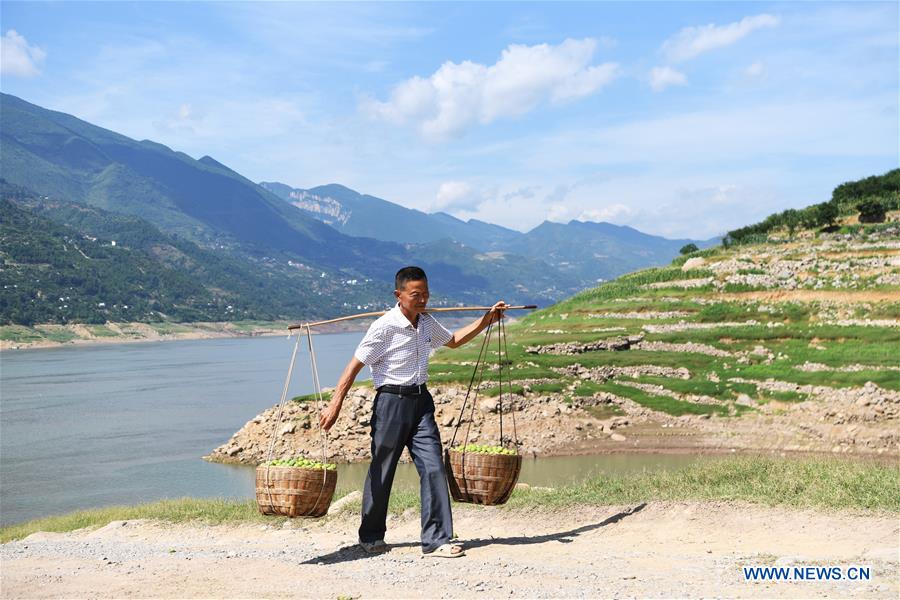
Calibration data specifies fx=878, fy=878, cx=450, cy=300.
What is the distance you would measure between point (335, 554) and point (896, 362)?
31.0 m

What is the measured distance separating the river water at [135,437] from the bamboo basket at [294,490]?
7229 mm

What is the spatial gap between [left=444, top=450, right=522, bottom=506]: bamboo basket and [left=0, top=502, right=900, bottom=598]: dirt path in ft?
1.62

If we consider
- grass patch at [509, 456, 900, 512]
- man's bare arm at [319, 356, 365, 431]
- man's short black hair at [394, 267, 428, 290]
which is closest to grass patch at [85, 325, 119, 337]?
grass patch at [509, 456, 900, 512]

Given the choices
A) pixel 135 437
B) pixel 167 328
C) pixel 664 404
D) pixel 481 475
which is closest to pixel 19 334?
pixel 167 328

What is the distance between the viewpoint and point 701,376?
118 feet

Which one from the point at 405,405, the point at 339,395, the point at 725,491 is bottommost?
the point at 725,491

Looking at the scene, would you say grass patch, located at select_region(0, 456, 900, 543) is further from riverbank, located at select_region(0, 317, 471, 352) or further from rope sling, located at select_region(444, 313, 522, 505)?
riverbank, located at select_region(0, 317, 471, 352)

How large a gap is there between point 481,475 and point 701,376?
92.9ft

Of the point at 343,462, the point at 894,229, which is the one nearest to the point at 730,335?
the point at 343,462

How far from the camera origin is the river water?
2697 cm

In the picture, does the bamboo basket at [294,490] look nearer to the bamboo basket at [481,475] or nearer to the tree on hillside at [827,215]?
the bamboo basket at [481,475]

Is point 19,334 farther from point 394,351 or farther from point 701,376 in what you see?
point 394,351

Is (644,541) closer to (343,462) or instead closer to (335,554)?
(335,554)

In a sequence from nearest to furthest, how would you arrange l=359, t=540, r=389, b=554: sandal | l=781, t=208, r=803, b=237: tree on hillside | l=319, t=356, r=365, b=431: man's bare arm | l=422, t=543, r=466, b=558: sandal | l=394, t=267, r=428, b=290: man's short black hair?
1. l=422, t=543, r=466, b=558: sandal
2. l=319, t=356, r=365, b=431: man's bare arm
3. l=394, t=267, r=428, b=290: man's short black hair
4. l=359, t=540, r=389, b=554: sandal
5. l=781, t=208, r=803, b=237: tree on hillside
